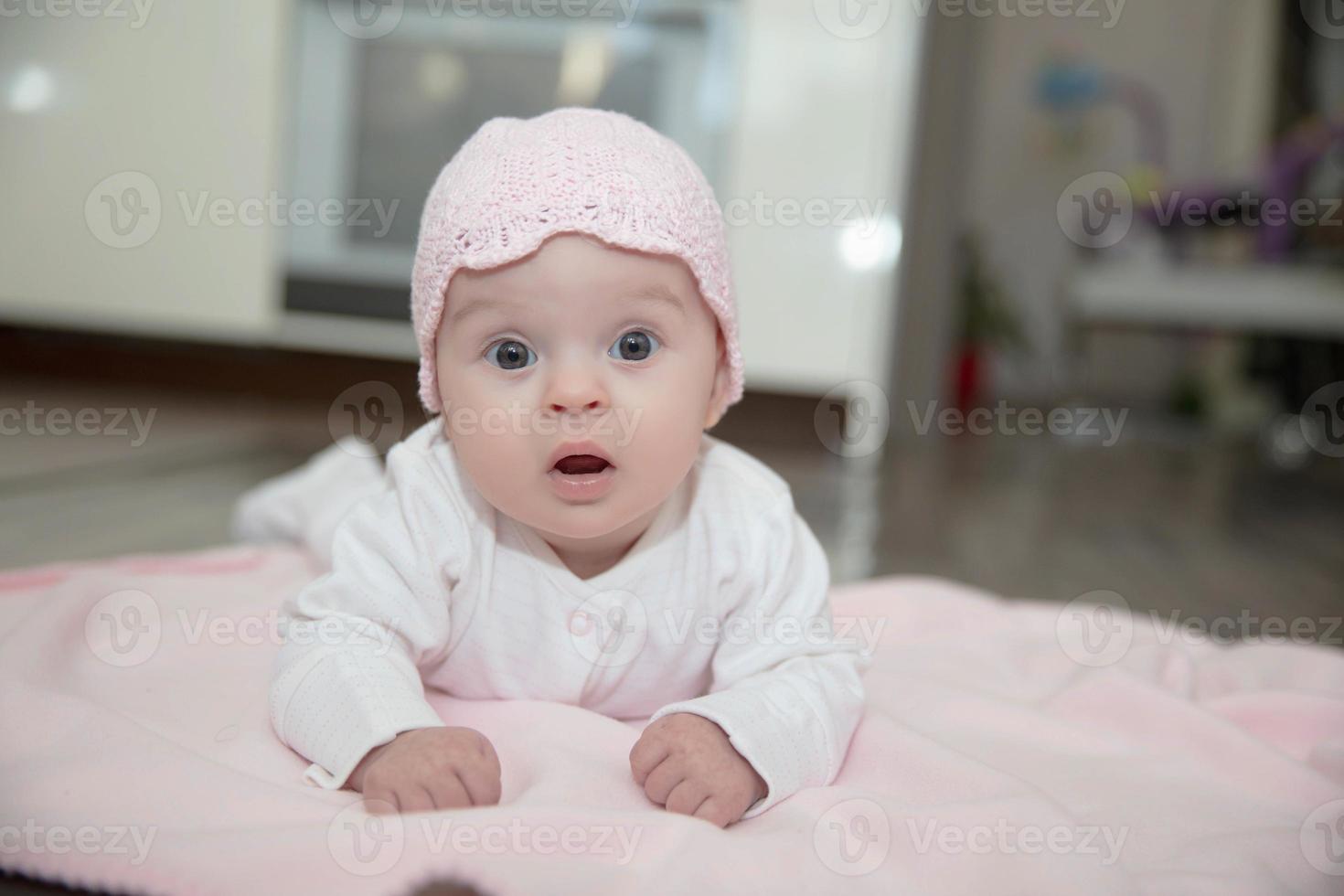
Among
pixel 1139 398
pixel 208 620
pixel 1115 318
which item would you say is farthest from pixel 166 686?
pixel 1139 398

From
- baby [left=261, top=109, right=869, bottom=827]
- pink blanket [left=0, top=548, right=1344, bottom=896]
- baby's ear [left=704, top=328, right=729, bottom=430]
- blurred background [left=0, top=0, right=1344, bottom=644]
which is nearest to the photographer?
pink blanket [left=0, top=548, right=1344, bottom=896]

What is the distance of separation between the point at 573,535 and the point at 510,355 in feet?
0.36

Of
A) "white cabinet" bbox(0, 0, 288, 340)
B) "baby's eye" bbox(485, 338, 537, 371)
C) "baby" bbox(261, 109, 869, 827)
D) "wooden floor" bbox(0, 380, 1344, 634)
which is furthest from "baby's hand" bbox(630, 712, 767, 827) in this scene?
"white cabinet" bbox(0, 0, 288, 340)

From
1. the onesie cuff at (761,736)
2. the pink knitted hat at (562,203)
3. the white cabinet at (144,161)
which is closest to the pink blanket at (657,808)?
the onesie cuff at (761,736)

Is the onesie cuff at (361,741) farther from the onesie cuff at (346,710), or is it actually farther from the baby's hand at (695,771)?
Answer: the baby's hand at (695,771)

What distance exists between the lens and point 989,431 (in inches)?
138

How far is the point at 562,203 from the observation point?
65cm

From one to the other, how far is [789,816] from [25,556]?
92 cm

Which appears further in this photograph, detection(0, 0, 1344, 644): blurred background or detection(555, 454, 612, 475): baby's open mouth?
detection(0, 0, 1344, 644): blurred background

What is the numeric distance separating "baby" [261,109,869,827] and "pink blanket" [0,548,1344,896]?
1.3 inches

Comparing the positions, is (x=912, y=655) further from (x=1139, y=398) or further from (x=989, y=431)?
(x=1139, y=398)

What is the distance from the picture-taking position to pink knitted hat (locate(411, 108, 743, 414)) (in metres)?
0.65

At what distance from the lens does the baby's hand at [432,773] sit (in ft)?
1.91

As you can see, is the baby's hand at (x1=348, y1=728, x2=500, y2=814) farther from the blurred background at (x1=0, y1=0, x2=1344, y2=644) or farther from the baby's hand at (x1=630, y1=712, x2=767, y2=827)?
the blurred background at (x1=0, y1=0, x2=1344, y2=644)
